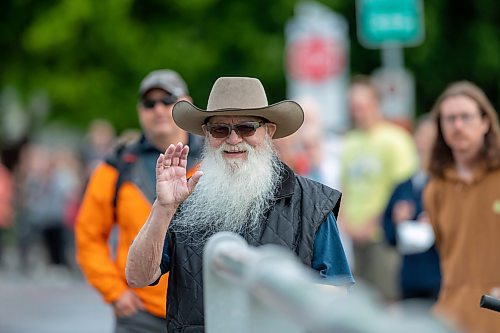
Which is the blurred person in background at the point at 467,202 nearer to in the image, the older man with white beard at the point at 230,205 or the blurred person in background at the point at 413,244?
the blurred person in background at the point at 413,244

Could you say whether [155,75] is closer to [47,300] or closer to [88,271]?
[88,271]

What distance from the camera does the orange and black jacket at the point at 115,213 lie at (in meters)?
7.02

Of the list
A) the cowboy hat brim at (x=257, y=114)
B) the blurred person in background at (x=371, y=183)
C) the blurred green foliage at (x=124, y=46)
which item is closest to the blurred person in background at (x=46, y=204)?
the blurred green foliage at (x=124, y=46)

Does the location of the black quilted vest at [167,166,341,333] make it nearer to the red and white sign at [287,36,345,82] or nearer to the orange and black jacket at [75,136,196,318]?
the orange and black jacket at [75,136,196,318]

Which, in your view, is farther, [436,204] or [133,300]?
[436,204]

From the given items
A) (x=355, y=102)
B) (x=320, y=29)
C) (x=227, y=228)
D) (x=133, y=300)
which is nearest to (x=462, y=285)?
(x=133, y=300)

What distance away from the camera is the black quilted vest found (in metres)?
4.95

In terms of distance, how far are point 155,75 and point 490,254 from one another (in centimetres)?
199

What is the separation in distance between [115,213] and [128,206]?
0.20 metres

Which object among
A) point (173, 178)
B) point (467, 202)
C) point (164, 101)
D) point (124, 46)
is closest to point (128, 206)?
point (164, 101)

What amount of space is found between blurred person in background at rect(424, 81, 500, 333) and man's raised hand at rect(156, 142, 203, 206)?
2.67 metres

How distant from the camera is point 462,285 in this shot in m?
7.32

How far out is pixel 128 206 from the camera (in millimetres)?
7039

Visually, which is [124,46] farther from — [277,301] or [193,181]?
[277,301]
